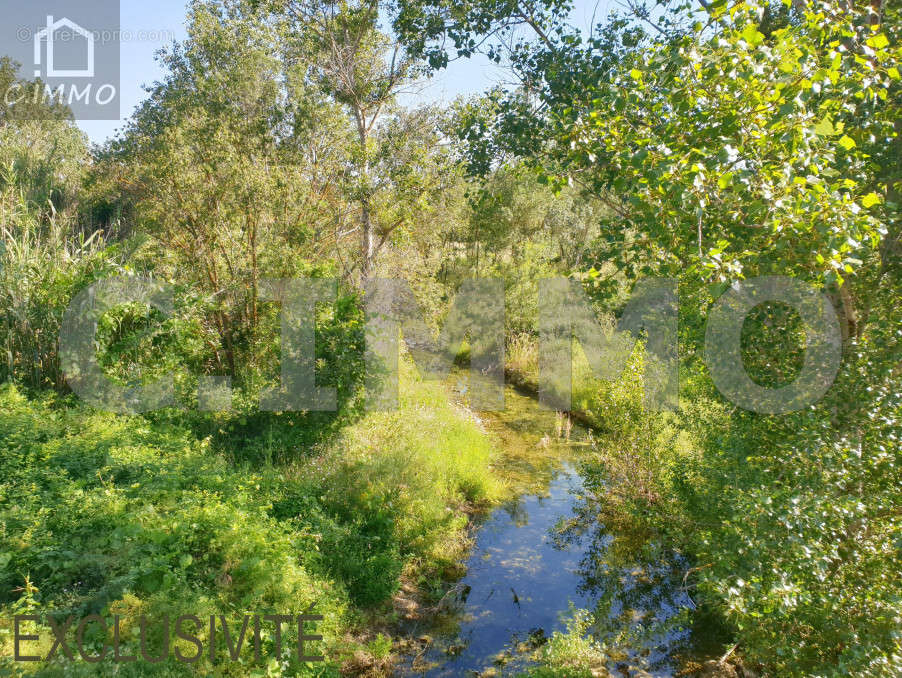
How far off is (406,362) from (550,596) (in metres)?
4.81

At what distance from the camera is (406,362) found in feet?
30.6

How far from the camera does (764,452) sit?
3.87 meters

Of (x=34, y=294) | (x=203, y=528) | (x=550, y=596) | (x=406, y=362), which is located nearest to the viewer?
(x=203, y=528)

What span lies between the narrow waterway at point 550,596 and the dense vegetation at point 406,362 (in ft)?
0.99

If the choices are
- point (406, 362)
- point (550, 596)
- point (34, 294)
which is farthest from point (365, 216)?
point (550, 596)

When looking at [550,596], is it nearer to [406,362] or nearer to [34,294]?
[406,362]

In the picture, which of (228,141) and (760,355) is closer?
(760,355)

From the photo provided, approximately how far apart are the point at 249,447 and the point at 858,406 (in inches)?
229

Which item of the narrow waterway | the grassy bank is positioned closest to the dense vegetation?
the grassy bank

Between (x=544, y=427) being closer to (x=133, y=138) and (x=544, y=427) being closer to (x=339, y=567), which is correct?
(x=339, y=567)

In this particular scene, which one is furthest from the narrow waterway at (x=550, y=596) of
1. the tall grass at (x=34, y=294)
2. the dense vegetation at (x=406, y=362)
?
the tall grass at (x=34, y=294)

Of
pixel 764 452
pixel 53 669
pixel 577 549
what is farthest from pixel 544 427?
pixel 53 669

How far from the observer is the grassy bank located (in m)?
3.31

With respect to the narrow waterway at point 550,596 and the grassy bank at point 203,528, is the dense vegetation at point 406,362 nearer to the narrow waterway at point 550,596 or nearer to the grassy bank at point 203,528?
the grassy bank at point 203,528
